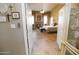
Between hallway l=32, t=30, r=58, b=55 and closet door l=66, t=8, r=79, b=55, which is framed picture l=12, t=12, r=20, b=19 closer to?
hallway l=32, t=30, r=58, b=55

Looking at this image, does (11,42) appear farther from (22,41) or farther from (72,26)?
(72,26)

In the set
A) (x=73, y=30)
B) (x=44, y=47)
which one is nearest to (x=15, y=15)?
(x=73, y=30)

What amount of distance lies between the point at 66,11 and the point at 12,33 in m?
1.49

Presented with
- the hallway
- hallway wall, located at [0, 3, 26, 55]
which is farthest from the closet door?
hallway wall, located at [0, 3, 26, 55]

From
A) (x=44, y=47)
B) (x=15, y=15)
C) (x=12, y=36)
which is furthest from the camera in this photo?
(x=44, y=47)

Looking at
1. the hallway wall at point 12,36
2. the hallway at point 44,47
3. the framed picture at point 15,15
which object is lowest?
the hallway at point 44,47

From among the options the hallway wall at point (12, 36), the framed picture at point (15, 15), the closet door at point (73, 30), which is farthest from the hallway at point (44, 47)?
the framed picture at point (15, 15)

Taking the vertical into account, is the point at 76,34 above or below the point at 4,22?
below

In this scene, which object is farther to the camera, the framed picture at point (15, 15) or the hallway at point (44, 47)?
the hallway at point (44, 47)

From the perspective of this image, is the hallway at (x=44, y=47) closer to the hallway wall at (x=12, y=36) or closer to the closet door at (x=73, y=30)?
the hallway wall at (x=12, y=36)

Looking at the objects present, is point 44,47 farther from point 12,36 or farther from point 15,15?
point 15,15

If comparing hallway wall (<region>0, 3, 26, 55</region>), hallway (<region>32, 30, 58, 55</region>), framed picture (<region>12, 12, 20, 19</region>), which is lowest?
hallway (<region>32, 30, 58, 55</region>)

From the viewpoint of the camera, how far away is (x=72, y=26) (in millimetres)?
2295
